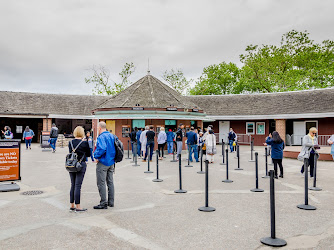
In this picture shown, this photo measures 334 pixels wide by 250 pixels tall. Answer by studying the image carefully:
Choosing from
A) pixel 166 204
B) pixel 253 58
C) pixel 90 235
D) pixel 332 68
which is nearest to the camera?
pixel 90 235

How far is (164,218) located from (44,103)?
30373mm

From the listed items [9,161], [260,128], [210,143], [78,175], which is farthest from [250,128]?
[78,175]

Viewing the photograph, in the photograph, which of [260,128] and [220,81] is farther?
[220,81]

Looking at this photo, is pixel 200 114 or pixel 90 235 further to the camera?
pixel 200 114

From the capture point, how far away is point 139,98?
21.7 meters

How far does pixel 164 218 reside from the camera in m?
5.86

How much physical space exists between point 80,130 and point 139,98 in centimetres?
1535

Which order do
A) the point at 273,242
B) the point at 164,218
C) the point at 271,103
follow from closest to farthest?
the point at 273,242 < the point at 164,218 < the point at 271,103

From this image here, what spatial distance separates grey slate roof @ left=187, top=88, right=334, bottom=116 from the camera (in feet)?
89.1

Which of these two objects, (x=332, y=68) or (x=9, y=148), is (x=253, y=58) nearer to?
(x=332, y=68)

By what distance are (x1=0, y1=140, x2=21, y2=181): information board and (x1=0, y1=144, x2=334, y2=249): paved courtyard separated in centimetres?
57

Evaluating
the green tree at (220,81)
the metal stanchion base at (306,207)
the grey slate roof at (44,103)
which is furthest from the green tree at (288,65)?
the metal stanchion base at (306,207)

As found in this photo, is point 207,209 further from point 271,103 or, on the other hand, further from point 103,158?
point 271,103

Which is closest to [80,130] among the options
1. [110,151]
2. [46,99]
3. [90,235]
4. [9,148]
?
[110,151]
